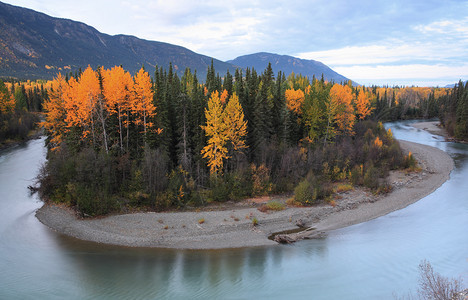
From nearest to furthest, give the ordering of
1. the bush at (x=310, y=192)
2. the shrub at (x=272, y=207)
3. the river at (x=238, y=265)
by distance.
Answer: the river at (x=238, y=265), the shrub at (x=272, y=207), the bush at (x=310, y=192)

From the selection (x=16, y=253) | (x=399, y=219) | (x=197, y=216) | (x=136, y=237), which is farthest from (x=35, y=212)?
(x=399, y=219)

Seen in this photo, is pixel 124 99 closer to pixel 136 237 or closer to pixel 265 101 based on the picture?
pixel 136 237

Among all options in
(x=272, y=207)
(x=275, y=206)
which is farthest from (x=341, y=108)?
(x=272, y=207)

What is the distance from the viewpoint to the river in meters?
17.7

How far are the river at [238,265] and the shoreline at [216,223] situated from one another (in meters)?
0.92

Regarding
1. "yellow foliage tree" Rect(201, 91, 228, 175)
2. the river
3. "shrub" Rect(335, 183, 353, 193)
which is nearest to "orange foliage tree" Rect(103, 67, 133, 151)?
"yellow foliage tree" Rect(201, 91, 228, 175)

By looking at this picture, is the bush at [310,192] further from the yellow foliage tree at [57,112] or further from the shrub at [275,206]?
the yellow foliage tree at [57,112]

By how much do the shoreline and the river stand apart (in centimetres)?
92

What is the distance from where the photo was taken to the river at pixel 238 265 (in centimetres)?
1769

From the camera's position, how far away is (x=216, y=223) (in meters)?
25.8

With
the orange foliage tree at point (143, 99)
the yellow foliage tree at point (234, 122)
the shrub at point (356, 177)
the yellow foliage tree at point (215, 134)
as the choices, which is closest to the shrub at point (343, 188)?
the shrub at point (356, 177)

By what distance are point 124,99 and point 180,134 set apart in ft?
22.9

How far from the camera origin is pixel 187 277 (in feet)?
62.1

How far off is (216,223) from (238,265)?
6.03 metres
